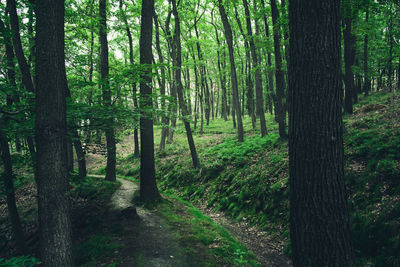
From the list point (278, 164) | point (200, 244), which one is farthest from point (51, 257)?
point (278, 164)

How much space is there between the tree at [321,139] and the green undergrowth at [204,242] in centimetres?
278

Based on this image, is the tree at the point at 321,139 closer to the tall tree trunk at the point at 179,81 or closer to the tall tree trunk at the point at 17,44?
the tall tree trunk at the point at 17,44

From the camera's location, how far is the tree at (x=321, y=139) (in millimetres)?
2520

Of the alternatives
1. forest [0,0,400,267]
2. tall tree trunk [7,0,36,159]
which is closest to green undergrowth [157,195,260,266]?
forest [0,0,400,267]

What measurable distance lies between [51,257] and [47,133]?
2177 mm

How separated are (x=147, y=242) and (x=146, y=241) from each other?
0.06 metres

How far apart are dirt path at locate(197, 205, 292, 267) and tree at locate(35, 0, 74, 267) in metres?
4.65

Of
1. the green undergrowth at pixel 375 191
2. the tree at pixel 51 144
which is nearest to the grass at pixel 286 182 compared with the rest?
the green undergrowth at pixel 375 191

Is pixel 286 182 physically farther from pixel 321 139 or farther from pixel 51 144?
pixel 51 144

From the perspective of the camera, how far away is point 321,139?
2547 millimetres

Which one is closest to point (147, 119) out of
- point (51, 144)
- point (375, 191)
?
point (51, 144)

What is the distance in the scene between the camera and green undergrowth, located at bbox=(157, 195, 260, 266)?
5070 millimetres

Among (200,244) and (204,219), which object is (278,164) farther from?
(200,244)

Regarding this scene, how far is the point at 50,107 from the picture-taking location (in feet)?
12.4
